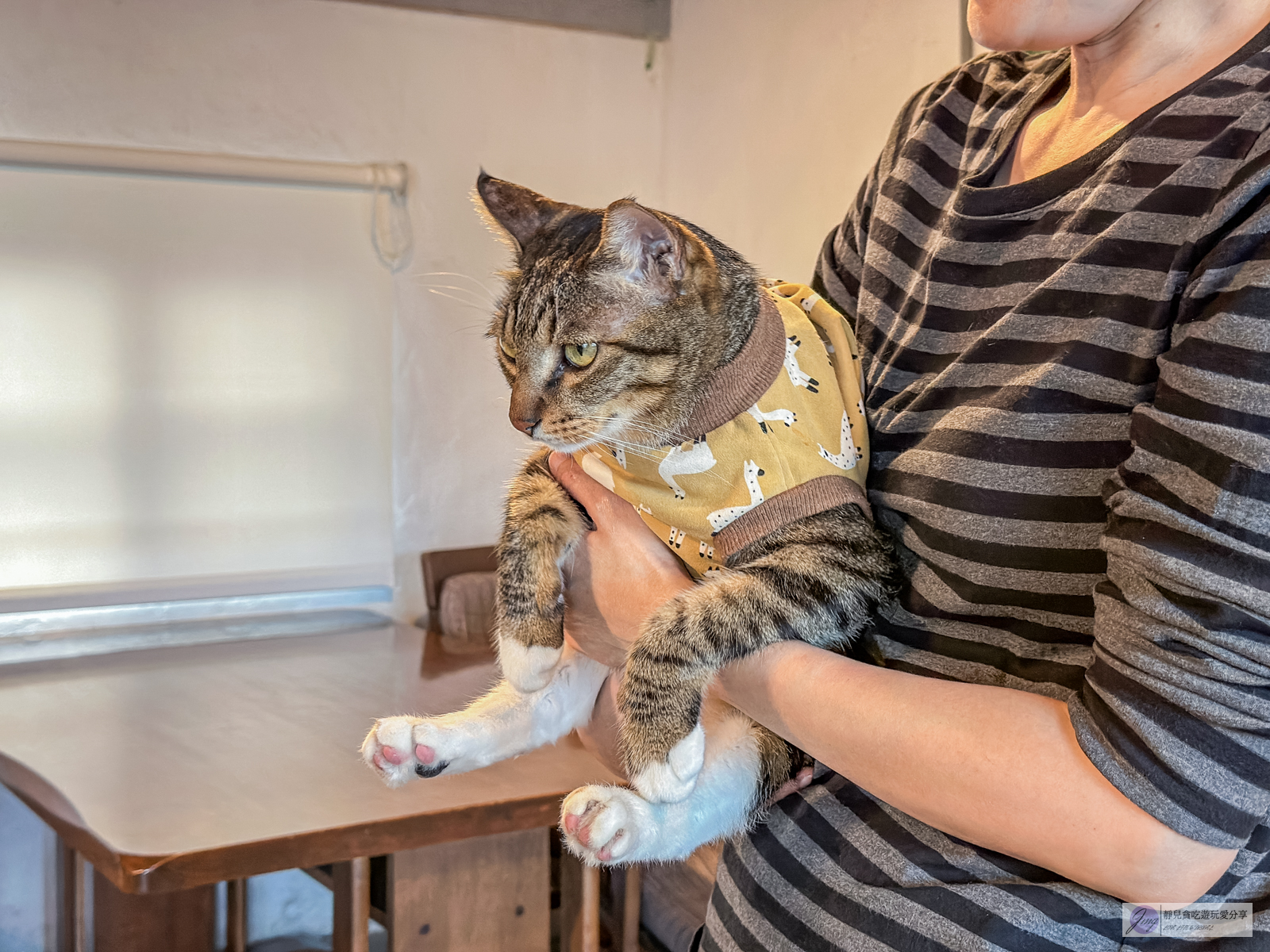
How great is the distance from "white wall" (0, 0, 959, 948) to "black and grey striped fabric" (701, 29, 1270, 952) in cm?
168

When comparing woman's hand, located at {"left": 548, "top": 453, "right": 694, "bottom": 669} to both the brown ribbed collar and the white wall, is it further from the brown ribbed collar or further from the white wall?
the white wall

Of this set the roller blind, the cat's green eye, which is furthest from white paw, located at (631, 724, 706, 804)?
the roller blind

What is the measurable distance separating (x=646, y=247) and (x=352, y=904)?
1.31 m

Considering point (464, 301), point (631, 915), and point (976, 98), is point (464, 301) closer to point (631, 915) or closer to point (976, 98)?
point (976, 98)

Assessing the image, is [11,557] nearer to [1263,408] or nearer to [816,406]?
[816,406]

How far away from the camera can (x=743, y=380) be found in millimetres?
1034

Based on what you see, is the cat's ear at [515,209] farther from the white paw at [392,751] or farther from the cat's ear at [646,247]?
the white paw at [392,751]

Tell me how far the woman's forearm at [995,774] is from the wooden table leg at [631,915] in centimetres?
145

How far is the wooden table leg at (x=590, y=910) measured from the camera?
196 centimetres

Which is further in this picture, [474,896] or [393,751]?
[474,896]

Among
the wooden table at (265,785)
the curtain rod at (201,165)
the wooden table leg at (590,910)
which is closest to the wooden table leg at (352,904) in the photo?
the wooden table at (265,785)

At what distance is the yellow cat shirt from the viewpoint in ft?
3.24

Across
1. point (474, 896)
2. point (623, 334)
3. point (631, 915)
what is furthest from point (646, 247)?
point (631, 915)

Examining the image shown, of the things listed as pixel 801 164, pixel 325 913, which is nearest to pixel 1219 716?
pixel 801 164
